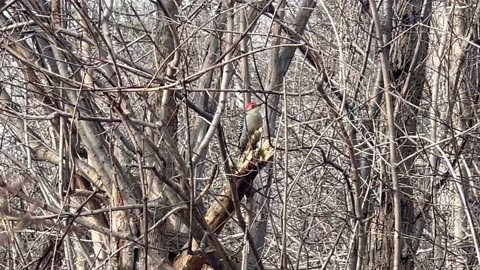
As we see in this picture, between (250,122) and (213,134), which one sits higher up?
(250,122)

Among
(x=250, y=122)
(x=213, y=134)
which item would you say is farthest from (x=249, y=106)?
(x=213, y=134)

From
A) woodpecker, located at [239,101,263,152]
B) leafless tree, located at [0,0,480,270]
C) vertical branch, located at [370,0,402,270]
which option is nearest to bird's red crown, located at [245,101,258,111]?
woodpecker, located at [239,101,263,152]

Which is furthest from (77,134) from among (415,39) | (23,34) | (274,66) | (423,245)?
(423,245)

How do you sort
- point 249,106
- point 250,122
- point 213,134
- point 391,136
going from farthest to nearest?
point 250,122 → point 249,106 → point 213,134 → point 391,136

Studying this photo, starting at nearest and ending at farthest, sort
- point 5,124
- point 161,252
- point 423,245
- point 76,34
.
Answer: point 76,34 < point 161,252 < point 5,124 < point 423,245

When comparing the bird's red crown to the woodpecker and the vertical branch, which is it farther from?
the vertical branch

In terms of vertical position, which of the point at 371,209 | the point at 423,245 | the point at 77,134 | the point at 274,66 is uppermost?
the point at 274,66

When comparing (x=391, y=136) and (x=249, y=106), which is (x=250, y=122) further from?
(x=391, y=136)

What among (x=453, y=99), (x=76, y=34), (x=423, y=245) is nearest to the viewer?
(x=76, y=34)

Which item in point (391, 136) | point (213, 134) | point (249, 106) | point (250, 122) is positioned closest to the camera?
point (391, 136)

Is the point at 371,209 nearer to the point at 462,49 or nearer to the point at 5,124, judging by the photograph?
the point at 462,49

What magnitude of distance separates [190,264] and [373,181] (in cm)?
131

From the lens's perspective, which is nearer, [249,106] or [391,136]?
[391,136]

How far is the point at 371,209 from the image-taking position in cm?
525
